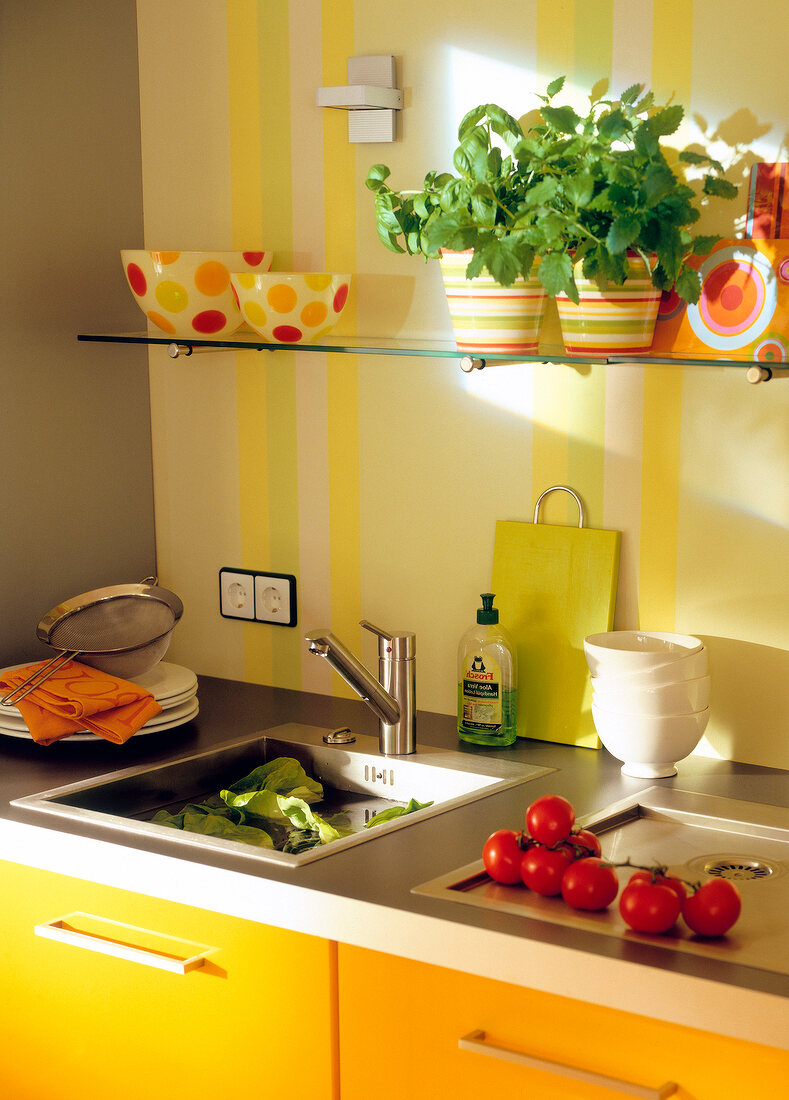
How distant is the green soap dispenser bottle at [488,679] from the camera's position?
A: 1870mm

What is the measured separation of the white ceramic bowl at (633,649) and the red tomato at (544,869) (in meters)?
0.38

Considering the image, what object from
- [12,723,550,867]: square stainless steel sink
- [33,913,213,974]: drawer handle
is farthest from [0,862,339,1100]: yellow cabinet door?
[12,723,550,867]: square stainless steel sink

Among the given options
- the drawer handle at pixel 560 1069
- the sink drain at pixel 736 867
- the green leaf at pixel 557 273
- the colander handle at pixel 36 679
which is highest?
the green leaf at pixel 557 273

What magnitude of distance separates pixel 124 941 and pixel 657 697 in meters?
0.72

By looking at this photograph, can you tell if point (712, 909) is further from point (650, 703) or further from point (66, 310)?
point (66, 310)

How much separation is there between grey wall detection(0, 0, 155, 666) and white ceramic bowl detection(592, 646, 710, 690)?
984 millimetres

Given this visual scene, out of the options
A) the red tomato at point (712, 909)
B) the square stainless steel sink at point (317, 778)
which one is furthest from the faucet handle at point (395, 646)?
the red tomato at point (712, 909)

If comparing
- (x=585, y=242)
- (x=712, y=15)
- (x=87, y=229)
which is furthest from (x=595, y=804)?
(x=87, y=229)

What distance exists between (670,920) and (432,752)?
0.67m

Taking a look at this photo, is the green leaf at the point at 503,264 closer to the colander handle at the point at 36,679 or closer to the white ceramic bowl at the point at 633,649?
the white ceramic bowl at the point at 633,649

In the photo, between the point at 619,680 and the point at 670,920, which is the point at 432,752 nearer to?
the point at 619,680

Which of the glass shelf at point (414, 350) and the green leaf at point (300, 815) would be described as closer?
the glass shelf at point (414, 350)

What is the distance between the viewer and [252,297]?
1.94 m

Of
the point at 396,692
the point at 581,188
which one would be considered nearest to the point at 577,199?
the point at 581,188
